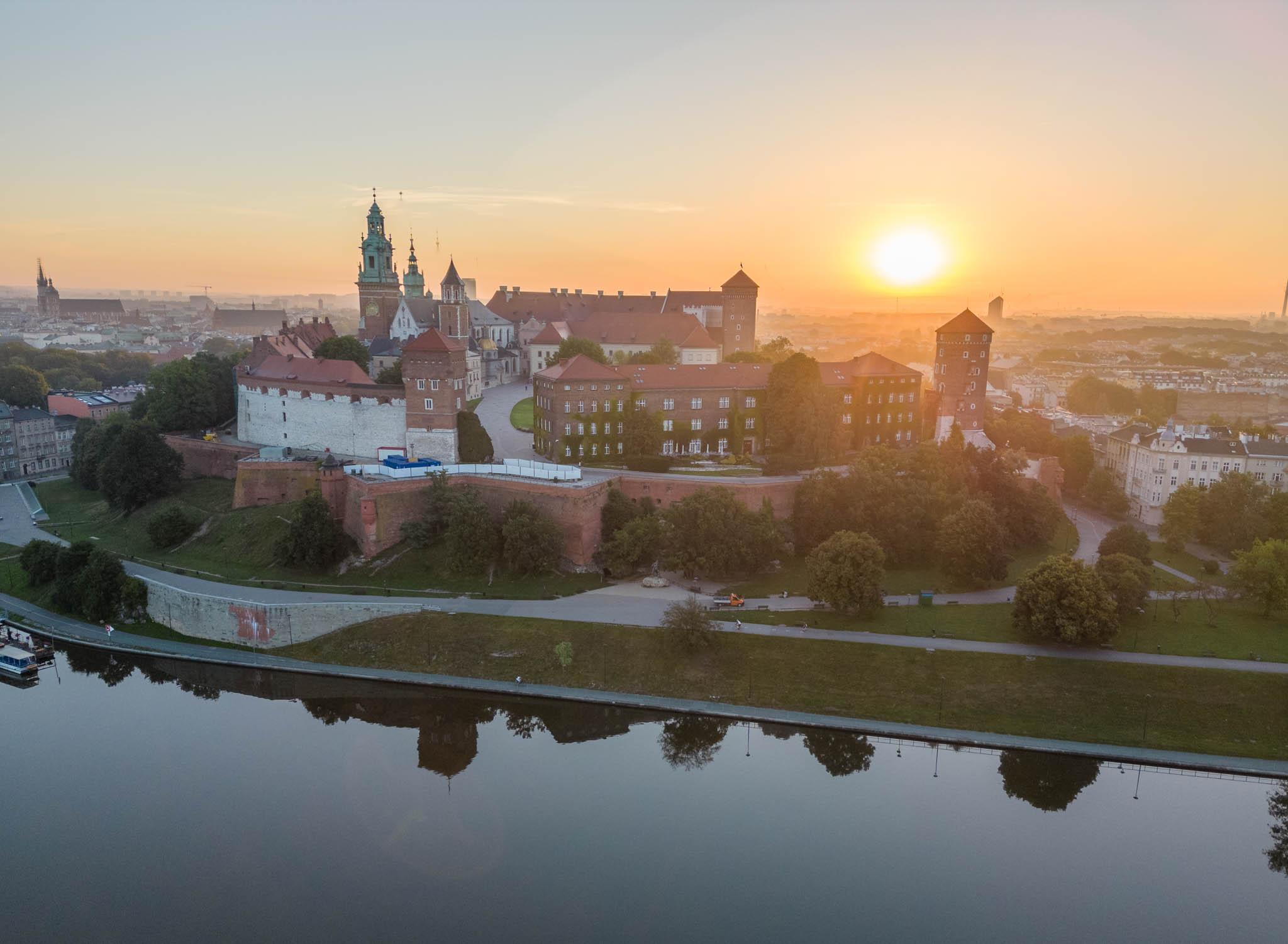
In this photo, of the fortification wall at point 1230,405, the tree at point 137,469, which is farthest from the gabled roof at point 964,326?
the tree at point 137,469

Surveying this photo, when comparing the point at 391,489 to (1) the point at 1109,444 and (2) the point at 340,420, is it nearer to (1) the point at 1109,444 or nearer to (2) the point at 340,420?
(2) the point at 340,420

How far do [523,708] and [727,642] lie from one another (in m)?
7.22

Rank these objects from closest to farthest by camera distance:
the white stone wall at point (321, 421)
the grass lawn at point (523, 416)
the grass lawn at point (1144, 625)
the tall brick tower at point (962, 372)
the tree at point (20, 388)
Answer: the grass lawn at point (1144, 625)
the white stone wall at point (321, 421)
the grass lawn at point (523, 416)
the tall brick tower at point (962, 372)
the tree at point (20, 388)

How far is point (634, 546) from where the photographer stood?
3538 cm

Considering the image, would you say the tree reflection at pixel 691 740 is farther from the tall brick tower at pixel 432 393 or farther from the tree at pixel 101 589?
the tree at pixel 101 589

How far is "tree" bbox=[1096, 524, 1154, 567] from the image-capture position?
3669cm

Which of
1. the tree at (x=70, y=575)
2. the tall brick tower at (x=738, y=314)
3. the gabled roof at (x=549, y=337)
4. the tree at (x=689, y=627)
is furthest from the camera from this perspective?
the tall brick tower at (x=738, y=314)

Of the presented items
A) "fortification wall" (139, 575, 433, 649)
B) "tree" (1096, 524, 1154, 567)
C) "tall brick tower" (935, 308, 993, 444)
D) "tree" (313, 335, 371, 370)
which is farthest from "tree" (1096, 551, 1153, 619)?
"tree" (313, 335, 371, 370)

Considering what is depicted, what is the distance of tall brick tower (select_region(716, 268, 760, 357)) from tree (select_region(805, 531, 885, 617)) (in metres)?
43.1

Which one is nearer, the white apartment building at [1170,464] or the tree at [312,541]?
the tree at [312,541]

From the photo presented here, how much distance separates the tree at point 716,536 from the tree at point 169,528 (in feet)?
74.7

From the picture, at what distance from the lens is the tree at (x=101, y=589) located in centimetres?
3609

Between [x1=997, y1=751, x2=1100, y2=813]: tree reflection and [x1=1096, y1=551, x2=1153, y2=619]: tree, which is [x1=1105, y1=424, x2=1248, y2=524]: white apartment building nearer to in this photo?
[x1=1096, y1=551, x2=1153, y2=619]: tree

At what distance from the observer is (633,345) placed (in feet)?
228
